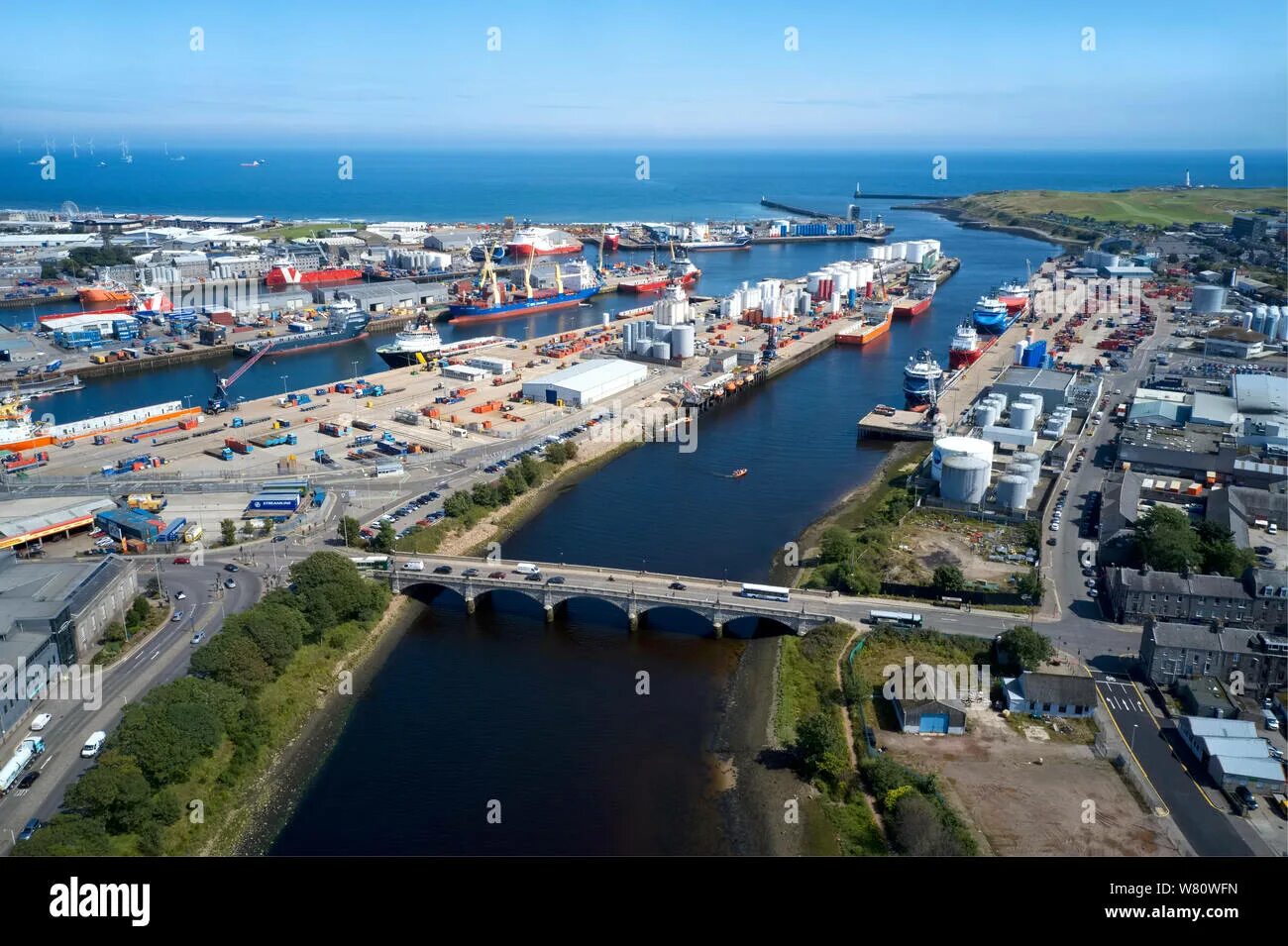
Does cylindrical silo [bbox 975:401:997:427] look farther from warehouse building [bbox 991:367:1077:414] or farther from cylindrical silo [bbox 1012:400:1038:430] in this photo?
warehouse building [bbox 991:367:1077:414]

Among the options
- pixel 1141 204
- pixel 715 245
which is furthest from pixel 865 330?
pixel 1141 204

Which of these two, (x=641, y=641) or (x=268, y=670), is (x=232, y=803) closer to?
(x=268, y=670)

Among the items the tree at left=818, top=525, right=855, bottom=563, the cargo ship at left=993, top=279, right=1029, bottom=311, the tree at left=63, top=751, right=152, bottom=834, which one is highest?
the cargo ship at left=993, top=279, right=1029, bottom=311

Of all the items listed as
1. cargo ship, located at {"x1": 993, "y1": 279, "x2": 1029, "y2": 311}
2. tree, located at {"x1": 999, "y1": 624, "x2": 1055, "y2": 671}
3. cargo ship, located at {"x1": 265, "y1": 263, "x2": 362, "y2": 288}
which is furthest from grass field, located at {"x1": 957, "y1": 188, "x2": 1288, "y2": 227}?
tree, located at {"x1": 999, "y1": 624, "x2": 1055, "y2": 671}

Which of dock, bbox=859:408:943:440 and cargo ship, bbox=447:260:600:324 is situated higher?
cargo ship, bbox=447:260:600:324

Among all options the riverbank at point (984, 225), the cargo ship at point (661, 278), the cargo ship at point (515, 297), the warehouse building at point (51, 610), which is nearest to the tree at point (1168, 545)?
the warehouse building at point (51, 610)
